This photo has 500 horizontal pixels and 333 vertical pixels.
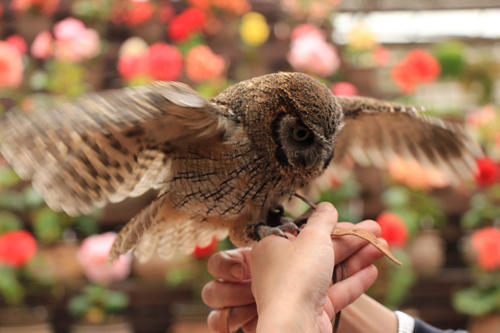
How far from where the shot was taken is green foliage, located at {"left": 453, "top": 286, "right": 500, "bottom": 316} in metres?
1.86

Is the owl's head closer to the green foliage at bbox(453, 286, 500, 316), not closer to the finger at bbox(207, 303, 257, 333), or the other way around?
the finger at bbox(207, 303, 257, 333)

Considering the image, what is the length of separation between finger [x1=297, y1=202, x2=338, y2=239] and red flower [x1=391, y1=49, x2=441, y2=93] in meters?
1.32

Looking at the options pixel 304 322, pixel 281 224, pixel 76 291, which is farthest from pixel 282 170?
pixel 76 291

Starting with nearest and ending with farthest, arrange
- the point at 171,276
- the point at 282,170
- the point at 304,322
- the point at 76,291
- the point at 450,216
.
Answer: the point at 304,322 < the point at 282,170 < the point at 171,276 < the point at 76,291 < the point at 450,216

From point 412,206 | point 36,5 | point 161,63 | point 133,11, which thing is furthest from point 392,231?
point 36,5

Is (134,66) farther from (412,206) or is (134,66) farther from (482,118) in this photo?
(482,118)

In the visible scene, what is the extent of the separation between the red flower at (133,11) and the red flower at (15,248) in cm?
96

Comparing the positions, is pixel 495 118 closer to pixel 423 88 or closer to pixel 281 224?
pixel 423 88

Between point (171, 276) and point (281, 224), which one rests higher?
point (281, 224)

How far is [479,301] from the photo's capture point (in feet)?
6.22

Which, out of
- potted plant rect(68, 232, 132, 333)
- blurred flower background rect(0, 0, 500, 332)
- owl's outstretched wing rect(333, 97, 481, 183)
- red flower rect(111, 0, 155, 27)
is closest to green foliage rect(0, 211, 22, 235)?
blurred flower background rect(0, 0, 500, 332)

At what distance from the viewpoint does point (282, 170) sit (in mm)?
736

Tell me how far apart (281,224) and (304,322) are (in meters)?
0.21

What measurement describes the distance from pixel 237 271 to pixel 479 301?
4.72 feet
